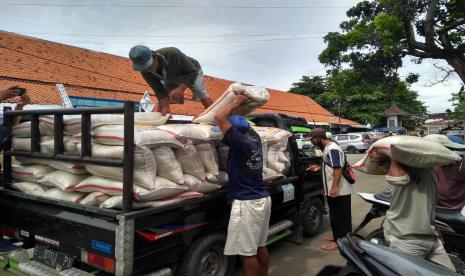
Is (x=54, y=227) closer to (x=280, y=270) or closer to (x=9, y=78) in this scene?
(x=280, y=270)

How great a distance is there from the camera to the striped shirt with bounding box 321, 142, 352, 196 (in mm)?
5117

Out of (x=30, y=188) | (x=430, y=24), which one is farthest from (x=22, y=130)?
(x=430, y=24)

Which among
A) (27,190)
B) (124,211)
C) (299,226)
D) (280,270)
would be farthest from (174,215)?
(299,226)

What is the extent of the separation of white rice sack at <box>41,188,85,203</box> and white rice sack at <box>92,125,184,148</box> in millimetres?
494

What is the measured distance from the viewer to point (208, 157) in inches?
142

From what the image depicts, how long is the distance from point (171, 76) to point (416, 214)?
10.2ft

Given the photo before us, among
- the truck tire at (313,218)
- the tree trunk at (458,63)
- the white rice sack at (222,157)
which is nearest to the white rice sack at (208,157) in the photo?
the white rice sack at (222,157)

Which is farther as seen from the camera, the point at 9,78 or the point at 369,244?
the point at 9,78

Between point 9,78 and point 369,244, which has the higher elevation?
point 9,78

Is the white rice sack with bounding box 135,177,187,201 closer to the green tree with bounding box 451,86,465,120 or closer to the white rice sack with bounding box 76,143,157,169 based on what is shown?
the white rice sack with bounding box 76,143,157,169

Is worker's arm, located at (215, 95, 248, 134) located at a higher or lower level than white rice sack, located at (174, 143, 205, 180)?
higher

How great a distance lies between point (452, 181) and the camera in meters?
4.34

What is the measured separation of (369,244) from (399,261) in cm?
25

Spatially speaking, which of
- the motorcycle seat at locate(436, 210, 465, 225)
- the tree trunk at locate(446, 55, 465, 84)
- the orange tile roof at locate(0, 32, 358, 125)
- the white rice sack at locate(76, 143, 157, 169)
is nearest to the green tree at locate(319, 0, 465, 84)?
the tree trunk at locate(446, 55, 465, 84)
